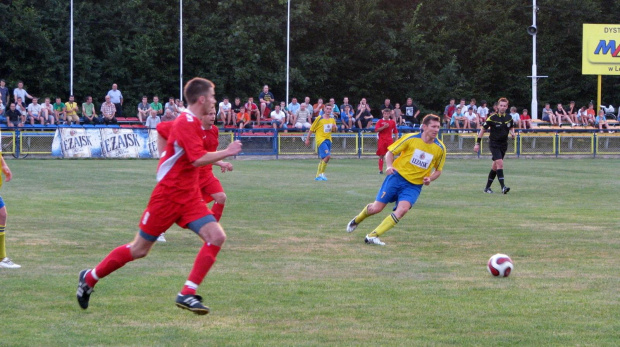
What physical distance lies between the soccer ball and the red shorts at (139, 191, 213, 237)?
318cm

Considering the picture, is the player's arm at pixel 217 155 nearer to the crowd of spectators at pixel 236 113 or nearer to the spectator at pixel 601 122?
the crowd of spectators at pixel 236 113

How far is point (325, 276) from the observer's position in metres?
8.43

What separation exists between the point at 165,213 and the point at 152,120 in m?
26.6

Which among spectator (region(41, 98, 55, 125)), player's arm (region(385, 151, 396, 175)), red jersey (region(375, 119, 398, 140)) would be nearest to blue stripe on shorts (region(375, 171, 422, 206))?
player's arm (region(385, 151, 396, 175))

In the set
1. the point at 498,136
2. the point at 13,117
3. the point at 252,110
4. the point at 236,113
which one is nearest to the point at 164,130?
the point at 498,136

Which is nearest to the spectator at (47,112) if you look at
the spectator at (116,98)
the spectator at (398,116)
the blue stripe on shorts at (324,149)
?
the spectator at (116,98)

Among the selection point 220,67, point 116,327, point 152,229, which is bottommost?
point 116,327

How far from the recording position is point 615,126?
38469 millimetres

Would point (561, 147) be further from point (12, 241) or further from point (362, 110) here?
point (12, 241)

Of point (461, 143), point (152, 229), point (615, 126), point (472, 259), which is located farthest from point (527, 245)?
point (615, 126)

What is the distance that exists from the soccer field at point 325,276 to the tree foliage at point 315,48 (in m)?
25.4

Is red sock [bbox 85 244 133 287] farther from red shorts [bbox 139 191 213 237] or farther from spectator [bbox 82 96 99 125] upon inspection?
spectator [bbox 82 96 99 125]

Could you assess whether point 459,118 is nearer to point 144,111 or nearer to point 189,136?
point 144,111

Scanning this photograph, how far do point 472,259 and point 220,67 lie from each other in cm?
3618
